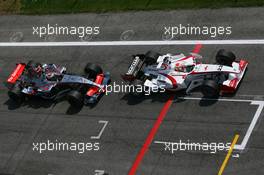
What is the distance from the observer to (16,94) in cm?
3150

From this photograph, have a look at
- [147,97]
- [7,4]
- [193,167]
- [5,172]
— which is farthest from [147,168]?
[7,4]

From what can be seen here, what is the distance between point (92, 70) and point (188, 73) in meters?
6.21

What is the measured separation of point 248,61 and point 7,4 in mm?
21982

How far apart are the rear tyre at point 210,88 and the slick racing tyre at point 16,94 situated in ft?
38.0

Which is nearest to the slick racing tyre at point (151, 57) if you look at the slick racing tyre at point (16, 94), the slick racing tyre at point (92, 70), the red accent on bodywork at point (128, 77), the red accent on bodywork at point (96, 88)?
the red accent on bodywork at point (128, 77)

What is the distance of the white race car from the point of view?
90.8 ft

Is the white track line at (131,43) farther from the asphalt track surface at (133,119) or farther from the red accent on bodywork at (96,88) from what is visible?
the red accent on bodywork at (96,88)

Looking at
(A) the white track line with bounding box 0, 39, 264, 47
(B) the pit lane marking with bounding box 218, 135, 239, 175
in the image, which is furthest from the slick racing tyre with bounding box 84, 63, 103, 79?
(B) the pit lane marking with bounding box 218, 135, 239, 175

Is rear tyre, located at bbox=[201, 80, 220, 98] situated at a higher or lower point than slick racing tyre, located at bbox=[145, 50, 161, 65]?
lower

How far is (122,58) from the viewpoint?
109 feet

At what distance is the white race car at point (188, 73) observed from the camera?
90.8 ft

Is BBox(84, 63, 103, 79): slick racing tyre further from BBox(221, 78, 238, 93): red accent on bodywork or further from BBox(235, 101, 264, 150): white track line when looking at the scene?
BBox(235, 101, 264, 150): white track line

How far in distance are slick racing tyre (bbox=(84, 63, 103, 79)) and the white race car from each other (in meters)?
1.98

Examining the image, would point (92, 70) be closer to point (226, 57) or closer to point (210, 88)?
point (210, 88)
